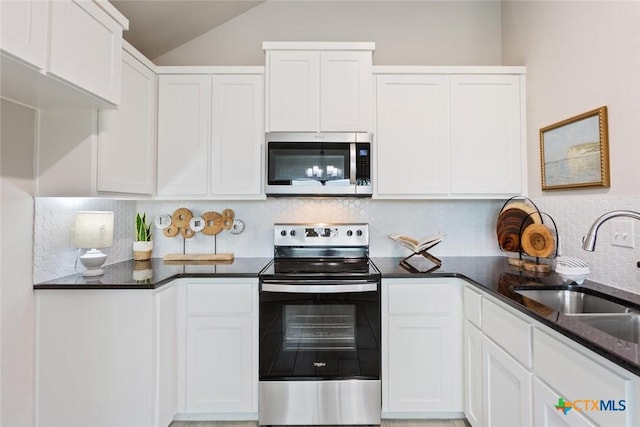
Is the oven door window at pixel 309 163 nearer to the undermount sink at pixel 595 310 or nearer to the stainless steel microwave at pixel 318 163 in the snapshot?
the stainless steel microwave at pixel 318 163

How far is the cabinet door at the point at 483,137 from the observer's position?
7.59 ft

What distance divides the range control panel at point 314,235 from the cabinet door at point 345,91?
2.33ft

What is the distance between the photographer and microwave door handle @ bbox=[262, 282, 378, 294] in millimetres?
1872

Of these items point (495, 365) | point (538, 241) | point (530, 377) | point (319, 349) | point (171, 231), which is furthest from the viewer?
point (171, 231)

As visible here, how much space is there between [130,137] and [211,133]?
0.51m

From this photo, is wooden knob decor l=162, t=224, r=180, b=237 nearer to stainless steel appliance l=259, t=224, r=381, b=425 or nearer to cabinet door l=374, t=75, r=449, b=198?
stainless steel appliance l=259, t=224, r=381, b=425

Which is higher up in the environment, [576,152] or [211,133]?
[211,133]

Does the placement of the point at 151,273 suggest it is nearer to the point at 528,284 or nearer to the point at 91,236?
the point at 91,236

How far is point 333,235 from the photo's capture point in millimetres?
2434

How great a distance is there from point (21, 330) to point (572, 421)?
7.55ft

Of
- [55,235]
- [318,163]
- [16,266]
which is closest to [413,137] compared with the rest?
[318,163]

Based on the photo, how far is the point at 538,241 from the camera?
6.64ft

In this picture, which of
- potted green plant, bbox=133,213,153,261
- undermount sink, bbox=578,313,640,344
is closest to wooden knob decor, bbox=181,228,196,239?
potted green plant, bbox=133,213,153,261

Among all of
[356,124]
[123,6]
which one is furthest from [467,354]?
[123,6]
